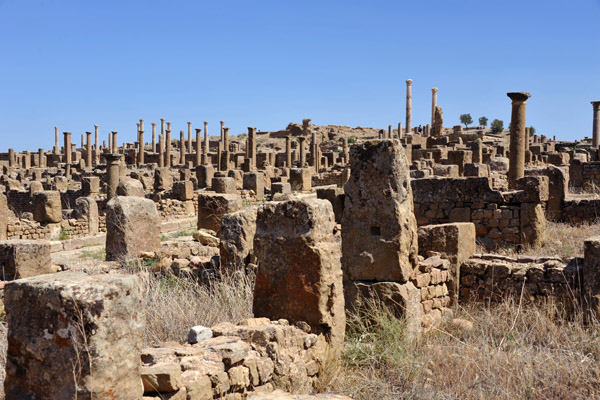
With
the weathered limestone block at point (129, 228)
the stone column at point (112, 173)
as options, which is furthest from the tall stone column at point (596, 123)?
the weathered limestone block at point (129, 228)

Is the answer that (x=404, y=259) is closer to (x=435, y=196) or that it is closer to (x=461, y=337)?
(x=461, y=337)

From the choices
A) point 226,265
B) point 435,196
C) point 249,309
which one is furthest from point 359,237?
point 435,196

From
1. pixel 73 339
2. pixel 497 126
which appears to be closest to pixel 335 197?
pixel 73 339

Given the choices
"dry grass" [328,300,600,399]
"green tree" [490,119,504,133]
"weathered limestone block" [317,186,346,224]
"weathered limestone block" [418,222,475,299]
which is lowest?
"dry grass" [328,300,600,399]

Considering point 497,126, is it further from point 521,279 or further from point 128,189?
point 521,279

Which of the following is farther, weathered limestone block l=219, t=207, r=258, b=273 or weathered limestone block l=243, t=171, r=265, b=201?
weathered limestone block l=243, t=171, r=265, b=201

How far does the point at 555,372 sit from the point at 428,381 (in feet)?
3.61

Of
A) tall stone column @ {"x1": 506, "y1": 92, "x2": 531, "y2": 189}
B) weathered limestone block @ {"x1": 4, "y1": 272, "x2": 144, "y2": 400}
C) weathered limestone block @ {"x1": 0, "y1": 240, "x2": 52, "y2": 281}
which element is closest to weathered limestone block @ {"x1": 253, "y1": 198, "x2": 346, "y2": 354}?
weathered limestone block @ {"x1": 4, "y1": 272, "x2": 144, "y2": 400}

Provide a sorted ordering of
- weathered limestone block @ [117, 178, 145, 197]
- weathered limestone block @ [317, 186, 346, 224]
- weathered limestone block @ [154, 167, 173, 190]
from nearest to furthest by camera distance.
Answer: weathered limestone block @ [317, 186, 346, 224], weathered limestone block @ [117, 178, 145, 197], weathered limestone block @ [154, 167, 173, 190]

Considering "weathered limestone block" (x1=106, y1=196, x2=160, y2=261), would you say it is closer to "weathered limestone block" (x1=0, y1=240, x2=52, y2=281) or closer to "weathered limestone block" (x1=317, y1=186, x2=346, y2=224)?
"weathered limestone block" (x1=0, y1=240, x2=52, y2=281)

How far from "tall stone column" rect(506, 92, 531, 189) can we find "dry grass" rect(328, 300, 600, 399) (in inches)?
404

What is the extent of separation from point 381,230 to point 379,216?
0.15m

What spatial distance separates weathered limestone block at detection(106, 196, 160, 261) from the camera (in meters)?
10.1

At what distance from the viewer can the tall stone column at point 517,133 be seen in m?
16.0
